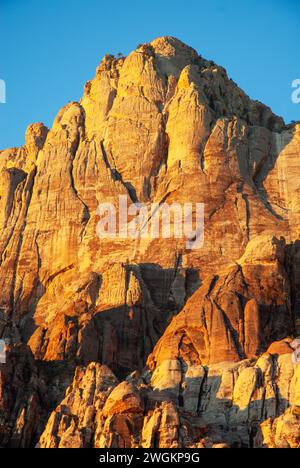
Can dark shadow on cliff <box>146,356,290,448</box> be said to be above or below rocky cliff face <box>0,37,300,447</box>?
below

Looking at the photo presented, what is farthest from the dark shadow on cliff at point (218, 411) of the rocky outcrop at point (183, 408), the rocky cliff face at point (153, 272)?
the rocky cliff face at point (153, 272)

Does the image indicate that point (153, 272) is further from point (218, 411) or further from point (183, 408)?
point (218, 411)

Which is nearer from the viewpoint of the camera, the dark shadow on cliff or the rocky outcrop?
the rocky outcrop

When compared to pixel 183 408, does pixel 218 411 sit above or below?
below

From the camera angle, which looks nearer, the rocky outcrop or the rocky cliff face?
the rocky outcrop

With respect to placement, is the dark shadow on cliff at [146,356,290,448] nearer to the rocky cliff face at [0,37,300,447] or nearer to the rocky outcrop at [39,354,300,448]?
the rocky outcrop at [39,354,300,448]

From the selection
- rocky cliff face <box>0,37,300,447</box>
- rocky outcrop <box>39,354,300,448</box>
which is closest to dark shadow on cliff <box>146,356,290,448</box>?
rocky outcrop <box>39,354,300,448</box>

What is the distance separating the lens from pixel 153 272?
10519 cm

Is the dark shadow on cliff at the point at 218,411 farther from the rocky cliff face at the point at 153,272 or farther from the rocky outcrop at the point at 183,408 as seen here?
the rocky cliff face at the point at 153,272

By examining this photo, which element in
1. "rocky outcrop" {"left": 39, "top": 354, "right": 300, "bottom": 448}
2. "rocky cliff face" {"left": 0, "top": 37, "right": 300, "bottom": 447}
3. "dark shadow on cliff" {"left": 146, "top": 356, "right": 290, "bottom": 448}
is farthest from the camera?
"rocky cliff face" {"left": 0, "top": 37, "right": 300, "bottom": 447}

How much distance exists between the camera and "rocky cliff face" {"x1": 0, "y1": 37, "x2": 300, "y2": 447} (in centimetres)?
8631

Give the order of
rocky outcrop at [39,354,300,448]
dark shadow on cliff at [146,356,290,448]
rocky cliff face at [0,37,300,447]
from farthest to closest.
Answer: rocky cliff face at [0,37,300,447] < dark shadow on cliff at [146,356,290,448] < rocky outcrop at [39,354,300,448]

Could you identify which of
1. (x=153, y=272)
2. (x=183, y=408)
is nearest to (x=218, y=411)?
(x=183, y=408)

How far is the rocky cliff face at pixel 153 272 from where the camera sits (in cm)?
8631
